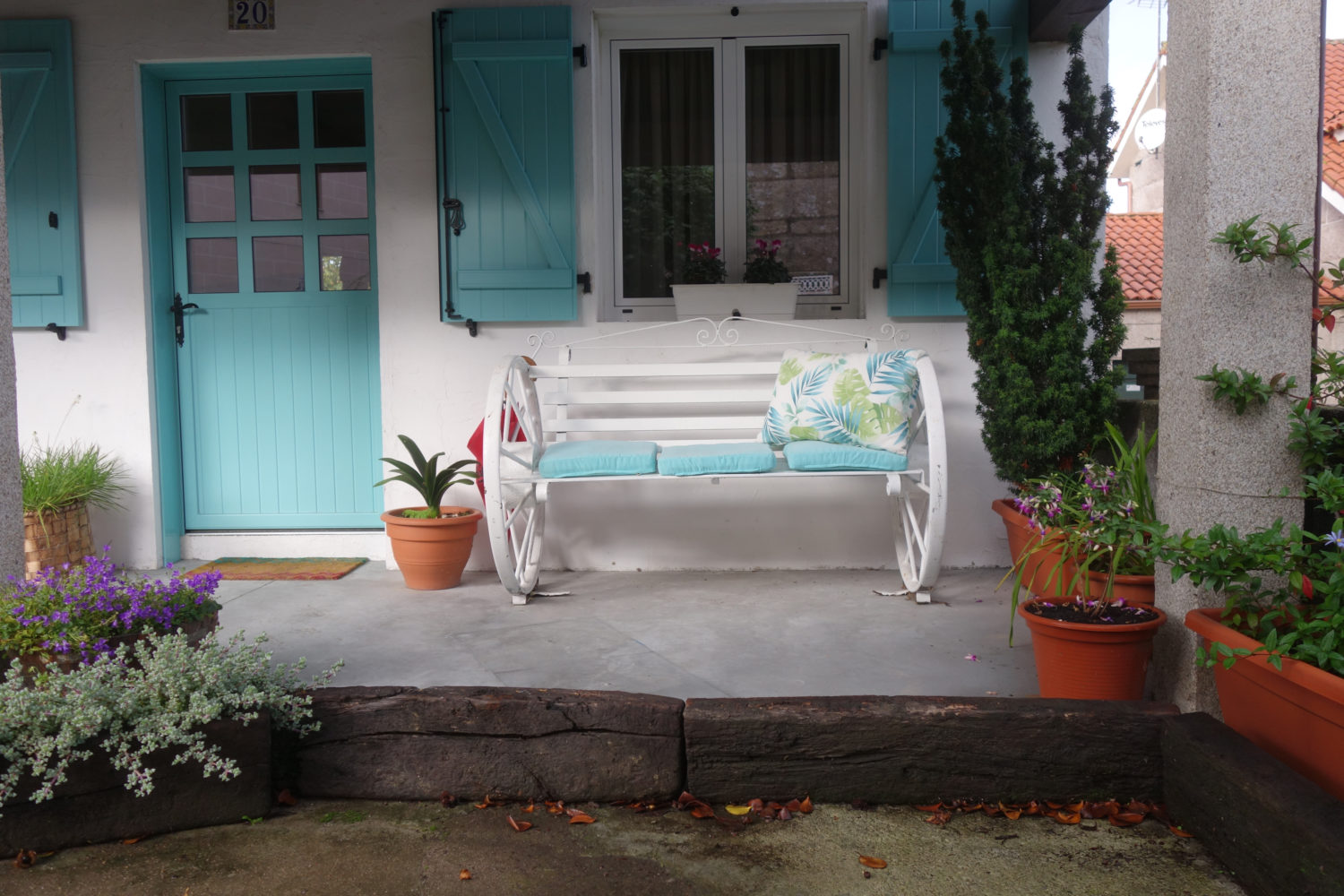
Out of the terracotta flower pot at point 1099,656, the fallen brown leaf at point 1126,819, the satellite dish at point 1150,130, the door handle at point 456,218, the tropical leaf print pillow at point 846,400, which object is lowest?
the fallen brown leaf at point 1126,819

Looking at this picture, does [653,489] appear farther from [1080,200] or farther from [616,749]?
[616,749]

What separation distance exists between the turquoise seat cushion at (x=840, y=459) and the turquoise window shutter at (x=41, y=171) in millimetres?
3115

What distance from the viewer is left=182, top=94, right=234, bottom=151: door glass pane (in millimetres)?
4348

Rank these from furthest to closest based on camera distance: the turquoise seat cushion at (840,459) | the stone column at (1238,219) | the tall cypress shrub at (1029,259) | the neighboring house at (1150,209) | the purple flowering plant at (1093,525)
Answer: the neighboring house at (1150,209)
the turquoise seat cushion at (840,459)
the tall cypress shrub at (1029,259)
the purple flowering plant at (1093,525)
the stone column at (1238,219)

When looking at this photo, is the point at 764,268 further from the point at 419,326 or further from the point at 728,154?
the point at 419,326

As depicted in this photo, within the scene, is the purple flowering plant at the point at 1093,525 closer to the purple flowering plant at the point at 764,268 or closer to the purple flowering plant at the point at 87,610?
the purple flowering plant at the point at 764,268

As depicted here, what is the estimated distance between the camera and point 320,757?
197cm

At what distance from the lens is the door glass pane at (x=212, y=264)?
4387 mm

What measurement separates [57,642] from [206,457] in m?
2.64

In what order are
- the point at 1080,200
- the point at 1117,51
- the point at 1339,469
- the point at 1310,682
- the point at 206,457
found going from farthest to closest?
the point at 206,457 → the point at 1117,51 → the point at 1080,200 → the point at 1339,469 → the point at 1310,682

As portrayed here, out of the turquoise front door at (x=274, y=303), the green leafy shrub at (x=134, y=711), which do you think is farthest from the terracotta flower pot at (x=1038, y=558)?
the turquoise front door at (x=274, y=303)

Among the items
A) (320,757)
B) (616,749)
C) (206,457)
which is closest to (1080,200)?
(616,749)

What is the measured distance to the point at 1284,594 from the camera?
1.81 metres

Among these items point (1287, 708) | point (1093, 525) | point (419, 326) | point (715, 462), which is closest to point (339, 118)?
point (419, 326)
